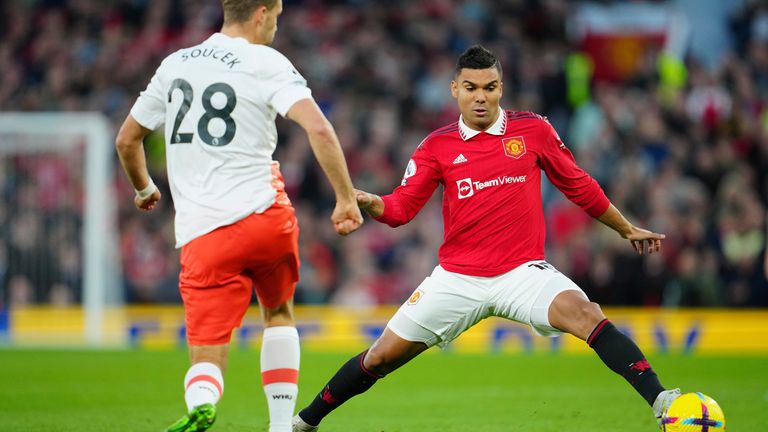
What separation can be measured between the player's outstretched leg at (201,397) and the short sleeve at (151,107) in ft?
3.78

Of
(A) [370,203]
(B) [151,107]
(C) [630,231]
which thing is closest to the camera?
(B) [151,107]

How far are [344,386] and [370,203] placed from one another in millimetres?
1089

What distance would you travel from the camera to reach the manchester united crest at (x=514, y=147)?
6715 mm

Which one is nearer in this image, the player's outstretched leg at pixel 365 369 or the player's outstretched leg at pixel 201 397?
the player's outstretched leg at pixel 201 397

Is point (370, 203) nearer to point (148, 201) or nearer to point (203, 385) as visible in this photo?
point (148, 201)

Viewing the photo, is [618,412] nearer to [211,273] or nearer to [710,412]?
[710,412]

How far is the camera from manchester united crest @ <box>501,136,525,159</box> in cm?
671

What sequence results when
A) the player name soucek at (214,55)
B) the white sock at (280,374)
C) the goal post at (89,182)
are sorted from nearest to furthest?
the player name soucek at (214,55), the white sock at (280,374), the goal post at (89,182)

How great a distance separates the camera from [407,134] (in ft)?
59.8

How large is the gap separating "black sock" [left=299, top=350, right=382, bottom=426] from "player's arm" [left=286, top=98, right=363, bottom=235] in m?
1.48

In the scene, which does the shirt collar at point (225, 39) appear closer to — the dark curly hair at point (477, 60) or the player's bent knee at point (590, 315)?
the dark curly hair at point (477, 60)

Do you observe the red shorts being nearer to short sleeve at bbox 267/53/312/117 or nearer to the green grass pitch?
short sleeve at bbox 267/53/312/117

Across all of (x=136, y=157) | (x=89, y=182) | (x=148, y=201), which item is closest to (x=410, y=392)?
(x=148, y=201)

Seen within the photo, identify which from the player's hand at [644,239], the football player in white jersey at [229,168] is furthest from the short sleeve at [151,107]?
the player's hand at [644,239]
